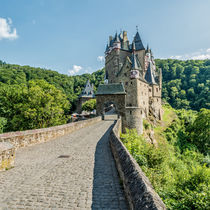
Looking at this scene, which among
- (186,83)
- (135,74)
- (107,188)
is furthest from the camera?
(186,83)

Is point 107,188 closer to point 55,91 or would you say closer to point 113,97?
point 113,97

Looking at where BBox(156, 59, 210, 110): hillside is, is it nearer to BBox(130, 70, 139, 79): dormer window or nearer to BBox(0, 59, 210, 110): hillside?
BBox(0, 59, 210, 110): hillside

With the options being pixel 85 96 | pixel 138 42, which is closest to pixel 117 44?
pixel 138 42

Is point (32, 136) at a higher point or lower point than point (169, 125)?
higher

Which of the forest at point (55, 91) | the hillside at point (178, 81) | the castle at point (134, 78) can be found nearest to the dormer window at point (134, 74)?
the castle at point (134, 78)

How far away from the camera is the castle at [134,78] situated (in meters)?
27.5

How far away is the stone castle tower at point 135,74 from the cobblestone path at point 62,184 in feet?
84.3

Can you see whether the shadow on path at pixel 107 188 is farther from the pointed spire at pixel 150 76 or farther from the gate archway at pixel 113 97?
the pointed spire at pixel 150 76

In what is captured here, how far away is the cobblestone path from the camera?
3521 millimetres

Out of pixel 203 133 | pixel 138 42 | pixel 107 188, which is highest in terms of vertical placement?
pixel 138 42

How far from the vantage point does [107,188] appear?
429 centimetres

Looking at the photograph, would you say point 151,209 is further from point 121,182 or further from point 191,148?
point 191,148

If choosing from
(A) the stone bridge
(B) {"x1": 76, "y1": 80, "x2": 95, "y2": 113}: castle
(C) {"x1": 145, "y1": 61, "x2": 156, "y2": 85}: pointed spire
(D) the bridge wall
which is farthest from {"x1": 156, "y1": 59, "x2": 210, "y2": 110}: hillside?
(A) the stone bridge

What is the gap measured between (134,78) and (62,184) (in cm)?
3028
